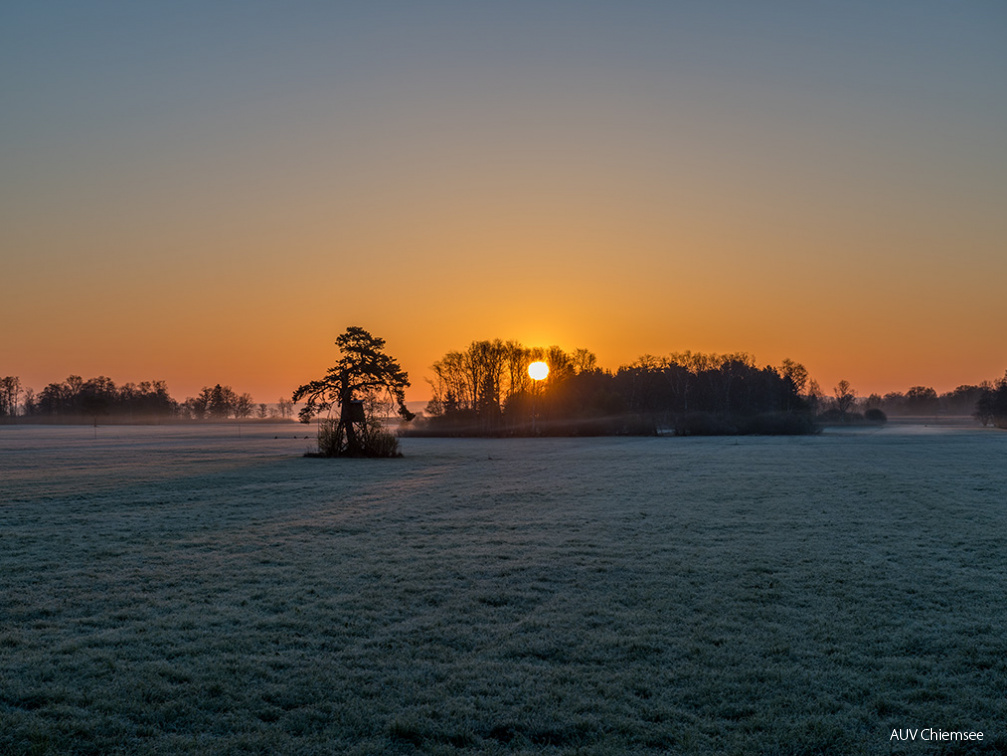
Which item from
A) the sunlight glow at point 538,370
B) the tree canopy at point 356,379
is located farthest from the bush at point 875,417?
the tree canopy at point 356,379

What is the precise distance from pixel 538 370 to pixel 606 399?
530 inches

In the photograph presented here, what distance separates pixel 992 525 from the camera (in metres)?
16.1

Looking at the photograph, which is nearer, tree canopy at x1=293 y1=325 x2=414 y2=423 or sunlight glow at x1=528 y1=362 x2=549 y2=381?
tree canopy at x1=293 y1=325 x2=414 y2=423

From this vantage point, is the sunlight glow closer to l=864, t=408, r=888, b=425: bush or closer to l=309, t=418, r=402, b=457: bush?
l=309, t=418, r=402, b=457: bush

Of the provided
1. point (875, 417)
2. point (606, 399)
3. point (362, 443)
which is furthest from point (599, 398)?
point (875, 417)

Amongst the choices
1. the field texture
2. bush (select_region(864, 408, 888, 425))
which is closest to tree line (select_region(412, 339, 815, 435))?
bush (select_region(864, 408, 888, 425))

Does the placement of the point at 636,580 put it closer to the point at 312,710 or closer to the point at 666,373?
the point at 312,710

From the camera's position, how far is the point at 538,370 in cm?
11081

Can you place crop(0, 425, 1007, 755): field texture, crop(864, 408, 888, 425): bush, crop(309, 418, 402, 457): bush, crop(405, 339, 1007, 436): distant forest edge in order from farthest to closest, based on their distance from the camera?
1. crop(864, 408, 888, 425): bush
2. crop(405, 339, 1007, 436): distant forest edge
3. crop(309, 418, 402, 457): bush
4. crop(0, 425, 1007, 755): field texture

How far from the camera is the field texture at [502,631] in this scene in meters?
5.73

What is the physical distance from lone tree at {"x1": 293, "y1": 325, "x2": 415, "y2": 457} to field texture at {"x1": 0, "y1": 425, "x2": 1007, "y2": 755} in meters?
28.1

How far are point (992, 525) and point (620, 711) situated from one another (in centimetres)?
1468

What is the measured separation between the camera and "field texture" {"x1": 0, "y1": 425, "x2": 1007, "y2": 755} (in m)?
5.73

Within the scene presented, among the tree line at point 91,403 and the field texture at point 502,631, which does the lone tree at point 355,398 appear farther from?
the tree line at point 91,403
